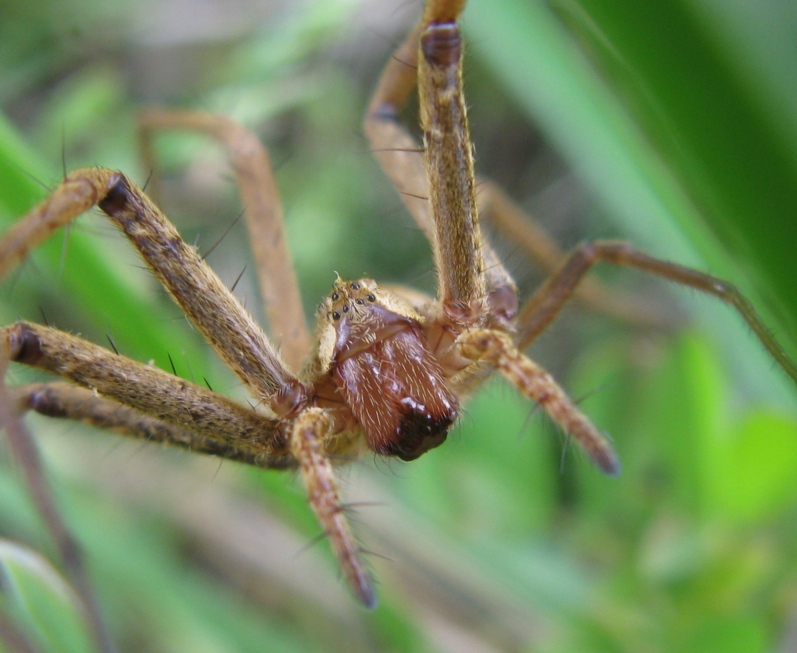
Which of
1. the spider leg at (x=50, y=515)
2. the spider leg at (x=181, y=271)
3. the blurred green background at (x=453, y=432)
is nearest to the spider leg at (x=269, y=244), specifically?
the blurred green background at (x=453, y=432)

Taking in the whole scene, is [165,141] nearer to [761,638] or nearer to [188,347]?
[188,347]

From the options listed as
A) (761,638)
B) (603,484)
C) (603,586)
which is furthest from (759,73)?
(603,484)

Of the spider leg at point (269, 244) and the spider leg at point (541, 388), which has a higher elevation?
the spider leg at point (269, 244)

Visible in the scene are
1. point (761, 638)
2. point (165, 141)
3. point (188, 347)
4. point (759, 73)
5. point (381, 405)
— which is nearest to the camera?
point (759, 73)

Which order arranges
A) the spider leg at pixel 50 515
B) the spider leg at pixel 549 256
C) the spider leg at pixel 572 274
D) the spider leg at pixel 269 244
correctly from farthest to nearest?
the spider leg at pixel 549 256 → the spider leg at pixel 269 244 → the spider leg at pixel 572 274 → the spider leg at pixel 50 515

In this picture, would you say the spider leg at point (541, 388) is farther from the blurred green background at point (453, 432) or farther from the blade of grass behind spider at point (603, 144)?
the blade of grass behind spider at point (603, 144)

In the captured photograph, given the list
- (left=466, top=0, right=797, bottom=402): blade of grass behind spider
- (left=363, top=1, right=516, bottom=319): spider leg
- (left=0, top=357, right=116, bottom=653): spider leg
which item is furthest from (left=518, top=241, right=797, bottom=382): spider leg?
(left=0, top=357, right=116, bottom=653): spider leg
